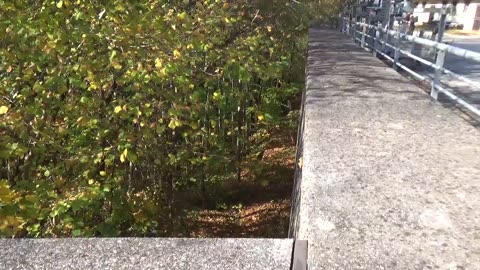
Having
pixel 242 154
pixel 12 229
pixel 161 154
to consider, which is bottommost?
pixel 242 154

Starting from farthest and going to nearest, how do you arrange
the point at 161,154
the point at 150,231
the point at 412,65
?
the point at 412,65, the point at 150,231, the point at 161,154

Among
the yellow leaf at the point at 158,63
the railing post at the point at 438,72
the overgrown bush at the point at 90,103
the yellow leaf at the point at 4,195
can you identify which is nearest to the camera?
the yellow leaf at the point at 4,195

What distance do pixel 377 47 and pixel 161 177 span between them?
653 centimetres

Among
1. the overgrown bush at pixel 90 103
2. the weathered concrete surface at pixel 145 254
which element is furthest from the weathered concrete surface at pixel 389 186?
the overgrown bush at pixel 90 103

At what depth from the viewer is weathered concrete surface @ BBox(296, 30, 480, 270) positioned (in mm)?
1951

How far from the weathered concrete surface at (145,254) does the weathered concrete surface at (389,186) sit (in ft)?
0.73

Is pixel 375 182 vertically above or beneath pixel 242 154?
above

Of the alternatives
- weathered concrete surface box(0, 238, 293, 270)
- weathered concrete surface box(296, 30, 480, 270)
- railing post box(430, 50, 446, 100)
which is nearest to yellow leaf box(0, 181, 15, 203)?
weathered concrete surface box(0, 238, 293, 270)

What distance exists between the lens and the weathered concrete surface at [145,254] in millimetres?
1853

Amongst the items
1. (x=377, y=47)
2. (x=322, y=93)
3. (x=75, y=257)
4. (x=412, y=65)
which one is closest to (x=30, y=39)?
(x=75, y=257)

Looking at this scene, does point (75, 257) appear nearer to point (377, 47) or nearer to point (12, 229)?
point (12, 229)

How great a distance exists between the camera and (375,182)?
2.70 m

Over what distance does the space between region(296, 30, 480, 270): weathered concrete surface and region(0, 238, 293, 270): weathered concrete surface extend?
0.22 meters

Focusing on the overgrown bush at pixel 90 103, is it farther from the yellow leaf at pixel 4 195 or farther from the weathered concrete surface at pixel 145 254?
the weathered concrete surface at pixel 145 254
